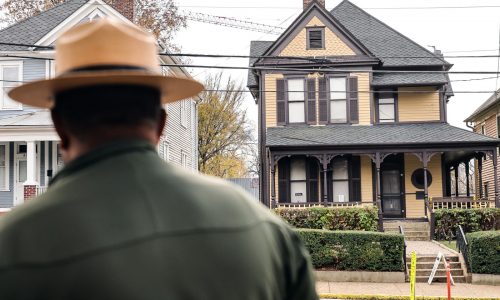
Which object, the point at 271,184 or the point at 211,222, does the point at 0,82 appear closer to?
the point at 271,184

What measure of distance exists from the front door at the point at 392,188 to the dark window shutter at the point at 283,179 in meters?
3.98

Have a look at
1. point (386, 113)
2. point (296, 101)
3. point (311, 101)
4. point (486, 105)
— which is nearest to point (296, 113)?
point (296, 101)

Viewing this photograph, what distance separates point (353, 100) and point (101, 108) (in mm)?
27232

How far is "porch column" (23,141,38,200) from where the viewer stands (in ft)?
81.3

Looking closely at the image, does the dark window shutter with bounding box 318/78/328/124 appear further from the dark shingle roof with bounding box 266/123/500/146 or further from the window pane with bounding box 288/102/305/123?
the window pane with bounding box 288/102/305/123

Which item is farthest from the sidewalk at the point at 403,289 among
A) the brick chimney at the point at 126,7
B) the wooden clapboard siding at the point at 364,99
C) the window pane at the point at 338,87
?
the brick chimney at the point at 126,7

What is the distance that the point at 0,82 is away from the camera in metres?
26.1

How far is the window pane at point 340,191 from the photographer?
93.7 feet

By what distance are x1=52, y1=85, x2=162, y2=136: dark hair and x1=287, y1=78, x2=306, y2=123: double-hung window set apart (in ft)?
86.9

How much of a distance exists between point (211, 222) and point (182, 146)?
3263cm

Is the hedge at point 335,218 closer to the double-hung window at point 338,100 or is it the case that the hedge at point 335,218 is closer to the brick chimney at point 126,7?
the double-hung window at point 338,100

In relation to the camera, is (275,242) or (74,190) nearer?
(74,190)

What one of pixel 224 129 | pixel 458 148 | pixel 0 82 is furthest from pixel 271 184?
pixel 224 129

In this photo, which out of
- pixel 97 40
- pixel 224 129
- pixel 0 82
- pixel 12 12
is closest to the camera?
pixel 97 40
